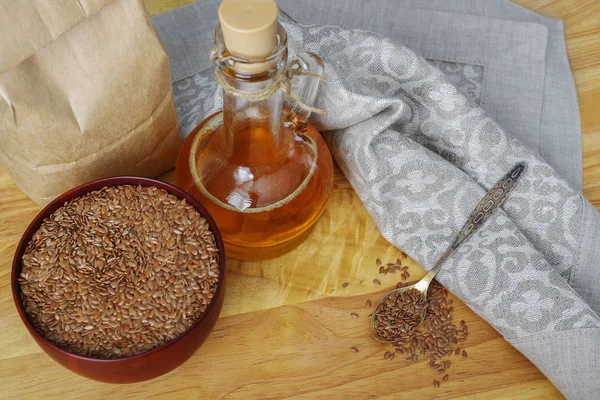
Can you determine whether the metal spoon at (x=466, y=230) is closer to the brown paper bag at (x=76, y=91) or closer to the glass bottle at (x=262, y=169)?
the glass bottle at (x=262, y=169)

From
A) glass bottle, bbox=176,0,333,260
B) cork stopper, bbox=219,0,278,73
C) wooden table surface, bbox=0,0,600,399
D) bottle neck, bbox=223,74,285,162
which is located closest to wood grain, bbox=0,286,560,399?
wooden table surface, bbox=0,0,600,399

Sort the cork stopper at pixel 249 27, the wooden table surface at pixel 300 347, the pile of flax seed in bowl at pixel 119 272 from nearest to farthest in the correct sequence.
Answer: the cork stopper at pixel 249 27 < the pile of flax seed in bowl at pixel 119 272 < the wooden table surface at pixel 300 347

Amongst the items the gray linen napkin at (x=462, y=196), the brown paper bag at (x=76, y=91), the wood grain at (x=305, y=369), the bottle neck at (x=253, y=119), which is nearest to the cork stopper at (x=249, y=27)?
the bottle neck at (x=253, y=119)

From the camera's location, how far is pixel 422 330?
967mm

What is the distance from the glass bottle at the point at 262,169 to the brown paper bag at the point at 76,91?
0.09m

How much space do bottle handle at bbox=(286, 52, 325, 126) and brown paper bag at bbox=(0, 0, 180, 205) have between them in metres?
0.17

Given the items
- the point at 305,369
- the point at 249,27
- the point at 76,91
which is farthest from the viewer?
the point at 305,369

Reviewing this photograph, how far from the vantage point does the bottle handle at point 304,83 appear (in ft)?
2.64

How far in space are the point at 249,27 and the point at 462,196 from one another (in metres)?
0.44

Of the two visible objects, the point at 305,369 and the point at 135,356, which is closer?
the point at 135,356

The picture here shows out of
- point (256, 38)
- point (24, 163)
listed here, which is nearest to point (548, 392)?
point (256, 38)

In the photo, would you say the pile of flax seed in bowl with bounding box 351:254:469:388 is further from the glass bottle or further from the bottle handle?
the bottle handle

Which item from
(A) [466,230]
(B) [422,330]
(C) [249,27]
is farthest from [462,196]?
(C) [249,27]

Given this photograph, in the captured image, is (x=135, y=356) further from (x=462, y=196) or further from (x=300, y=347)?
(x=462, y=196)
